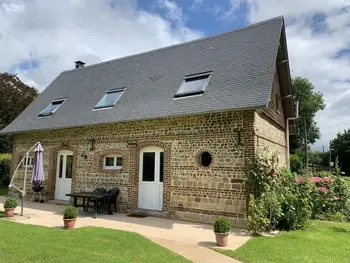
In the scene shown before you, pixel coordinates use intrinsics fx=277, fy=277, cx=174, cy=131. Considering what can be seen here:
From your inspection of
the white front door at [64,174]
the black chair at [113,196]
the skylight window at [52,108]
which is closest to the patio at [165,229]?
the black chair at [113,196]

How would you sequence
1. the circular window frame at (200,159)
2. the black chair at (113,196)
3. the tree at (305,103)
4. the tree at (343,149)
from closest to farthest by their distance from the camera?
the circular window frame at (200,159), the black chair at (113,196), the tree at (305,103), the tree at (343,149)

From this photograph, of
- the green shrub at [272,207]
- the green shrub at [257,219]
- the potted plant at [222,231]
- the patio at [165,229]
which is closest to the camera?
the patio at [165,229]

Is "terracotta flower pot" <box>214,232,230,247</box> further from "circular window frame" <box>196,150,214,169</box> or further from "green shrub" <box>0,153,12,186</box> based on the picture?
"green shrub" <box>0,153,12,186</box>

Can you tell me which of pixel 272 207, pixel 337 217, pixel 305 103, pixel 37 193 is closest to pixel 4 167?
pixel 37 193

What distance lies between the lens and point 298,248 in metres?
5.80

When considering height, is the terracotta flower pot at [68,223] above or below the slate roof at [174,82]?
below

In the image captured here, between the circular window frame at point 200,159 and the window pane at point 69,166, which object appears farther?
the window pane at point 69,166

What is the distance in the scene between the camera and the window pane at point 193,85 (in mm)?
9859

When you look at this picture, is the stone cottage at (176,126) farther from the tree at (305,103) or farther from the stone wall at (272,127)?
the tree at (305,103)

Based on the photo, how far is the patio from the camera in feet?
18.5

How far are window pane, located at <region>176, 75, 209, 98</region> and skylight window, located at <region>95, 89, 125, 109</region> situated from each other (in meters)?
3.12

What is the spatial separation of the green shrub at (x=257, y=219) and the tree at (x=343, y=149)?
35.3m

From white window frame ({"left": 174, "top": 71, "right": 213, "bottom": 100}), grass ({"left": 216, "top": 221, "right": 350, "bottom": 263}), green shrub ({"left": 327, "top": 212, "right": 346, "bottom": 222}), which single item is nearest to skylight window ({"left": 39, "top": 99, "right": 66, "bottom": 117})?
white window frame ({"left": 174, "top": 71, "right": 213, "bottom": 100})

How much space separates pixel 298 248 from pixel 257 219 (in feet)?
4.47
